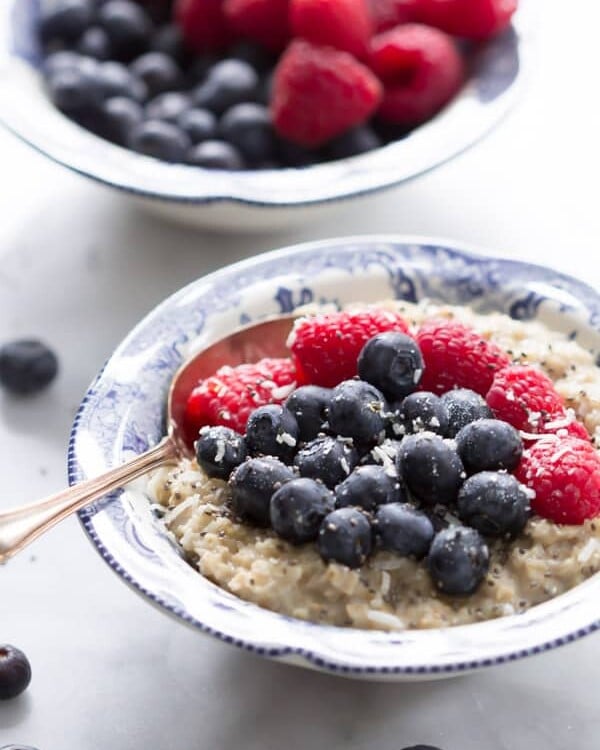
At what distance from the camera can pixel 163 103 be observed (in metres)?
2.62

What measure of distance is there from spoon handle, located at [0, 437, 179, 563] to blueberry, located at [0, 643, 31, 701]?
215 millimetres

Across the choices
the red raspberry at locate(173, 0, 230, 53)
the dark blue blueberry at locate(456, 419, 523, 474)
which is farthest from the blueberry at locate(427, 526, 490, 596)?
the red raspberry at locate(173, 0, 230, 53)

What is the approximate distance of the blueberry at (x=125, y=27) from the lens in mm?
2758

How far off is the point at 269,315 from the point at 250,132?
0.68m

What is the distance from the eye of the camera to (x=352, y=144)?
8.25 feet

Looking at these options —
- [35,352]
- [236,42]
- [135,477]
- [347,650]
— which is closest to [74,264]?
[35,352]

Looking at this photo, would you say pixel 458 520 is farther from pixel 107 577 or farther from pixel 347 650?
pixel 107 577

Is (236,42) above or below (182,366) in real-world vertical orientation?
above

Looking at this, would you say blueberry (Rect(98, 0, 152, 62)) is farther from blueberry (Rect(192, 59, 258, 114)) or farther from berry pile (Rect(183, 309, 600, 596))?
berry pile (Rect(183, 309, 600, 596))

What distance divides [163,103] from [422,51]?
1.87 feet

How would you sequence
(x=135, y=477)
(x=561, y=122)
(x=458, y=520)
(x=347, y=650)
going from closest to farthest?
(x=347, y=650) < (x=458, y=520) < (x=135, y=477) < (x=561, y=122)

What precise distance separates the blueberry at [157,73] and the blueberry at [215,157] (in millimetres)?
274

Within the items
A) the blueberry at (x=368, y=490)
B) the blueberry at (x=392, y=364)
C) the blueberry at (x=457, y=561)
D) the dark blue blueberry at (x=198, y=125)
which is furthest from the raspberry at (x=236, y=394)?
the dark blue blueberry at (x=198, y=125)

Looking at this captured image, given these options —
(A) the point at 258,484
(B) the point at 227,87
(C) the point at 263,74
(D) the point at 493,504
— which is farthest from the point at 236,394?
(C) the point at 263,74
